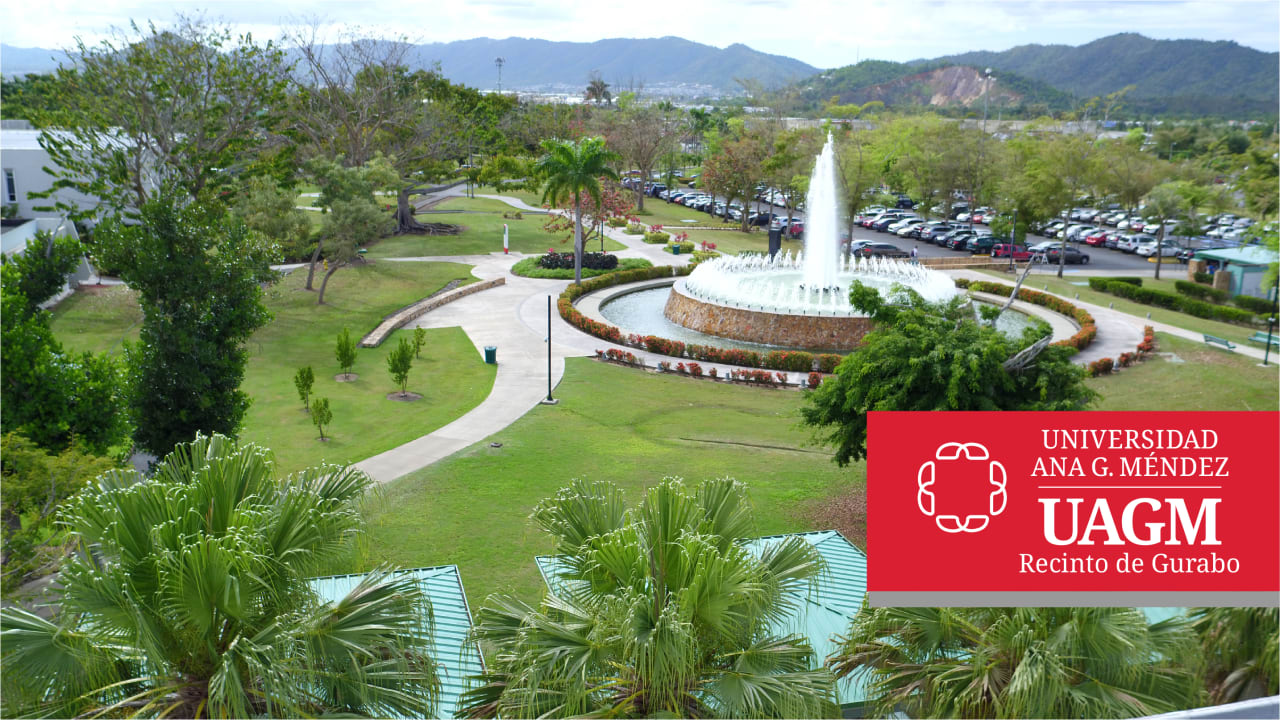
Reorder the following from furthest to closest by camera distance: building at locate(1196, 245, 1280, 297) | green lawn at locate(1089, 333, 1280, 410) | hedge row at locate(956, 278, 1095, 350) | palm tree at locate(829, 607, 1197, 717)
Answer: building at locate(1196, 245, 1280, 297)
hedge row at locate(956, 278, 1095, 350)
green lawn at locate(1089, 333, 1280, 410)
palm tree at locate(829, 607, 1197, 717)

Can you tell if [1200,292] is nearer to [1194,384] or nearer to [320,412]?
[1194,384]

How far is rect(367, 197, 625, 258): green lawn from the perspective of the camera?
53625mm

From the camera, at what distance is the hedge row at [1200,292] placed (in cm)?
4356

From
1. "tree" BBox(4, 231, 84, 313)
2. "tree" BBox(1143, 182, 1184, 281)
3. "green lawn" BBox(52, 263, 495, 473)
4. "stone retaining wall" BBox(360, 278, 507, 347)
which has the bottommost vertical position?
"green lawn" BBox(52, 263, 495, 473)

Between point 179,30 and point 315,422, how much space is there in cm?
2673

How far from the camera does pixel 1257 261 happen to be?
4325 cm

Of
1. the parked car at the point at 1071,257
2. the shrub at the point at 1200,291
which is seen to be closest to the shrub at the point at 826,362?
the shrub at the point at 1200,291

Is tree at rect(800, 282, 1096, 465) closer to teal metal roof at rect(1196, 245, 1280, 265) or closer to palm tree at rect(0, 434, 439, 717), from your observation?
palm tree at rect(0, 434, 439, 717)

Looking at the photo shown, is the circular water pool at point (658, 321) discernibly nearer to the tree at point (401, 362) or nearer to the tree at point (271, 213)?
the tree at point (401, 362)

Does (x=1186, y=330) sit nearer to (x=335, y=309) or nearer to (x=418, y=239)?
(x=335, y=309)

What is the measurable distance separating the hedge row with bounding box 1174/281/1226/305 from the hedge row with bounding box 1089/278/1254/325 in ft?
2.47

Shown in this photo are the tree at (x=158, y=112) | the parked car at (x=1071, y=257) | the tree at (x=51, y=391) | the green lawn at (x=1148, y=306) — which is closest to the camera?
the tree at (x=51, y=391)

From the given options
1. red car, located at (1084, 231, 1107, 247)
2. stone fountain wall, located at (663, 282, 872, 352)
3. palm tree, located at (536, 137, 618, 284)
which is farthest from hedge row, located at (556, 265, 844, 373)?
red car, located at (1084, 231, 1107, 247)

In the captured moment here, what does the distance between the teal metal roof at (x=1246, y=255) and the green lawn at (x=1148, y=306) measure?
238 cm
